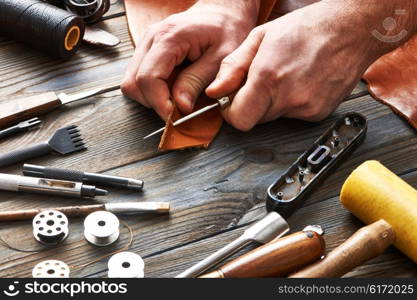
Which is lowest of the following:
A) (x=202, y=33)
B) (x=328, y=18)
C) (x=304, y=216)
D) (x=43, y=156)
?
(x=43, y=156)

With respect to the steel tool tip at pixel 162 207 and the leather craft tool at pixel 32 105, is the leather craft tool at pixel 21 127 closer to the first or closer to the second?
the leather craft tool at pixel 32 105

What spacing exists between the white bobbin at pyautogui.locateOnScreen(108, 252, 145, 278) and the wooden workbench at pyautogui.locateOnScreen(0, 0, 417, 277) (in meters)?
0.02

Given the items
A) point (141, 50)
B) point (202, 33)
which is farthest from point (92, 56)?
point (202, 33)

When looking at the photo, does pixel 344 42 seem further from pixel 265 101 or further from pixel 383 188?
pixel 383 188

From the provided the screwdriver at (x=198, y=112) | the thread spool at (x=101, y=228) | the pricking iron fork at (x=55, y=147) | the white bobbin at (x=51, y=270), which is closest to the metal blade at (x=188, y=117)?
the screwdriver at (x=198, y=112)

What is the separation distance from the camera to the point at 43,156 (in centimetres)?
142

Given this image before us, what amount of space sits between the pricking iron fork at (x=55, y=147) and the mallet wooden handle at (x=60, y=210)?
5.3 inches

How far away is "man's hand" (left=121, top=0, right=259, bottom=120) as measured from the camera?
147 centimetres

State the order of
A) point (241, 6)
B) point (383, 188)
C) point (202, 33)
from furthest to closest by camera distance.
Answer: point (241, 6), point (202, 33), point (383, 188)

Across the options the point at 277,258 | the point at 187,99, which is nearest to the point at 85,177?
the point at 187,99

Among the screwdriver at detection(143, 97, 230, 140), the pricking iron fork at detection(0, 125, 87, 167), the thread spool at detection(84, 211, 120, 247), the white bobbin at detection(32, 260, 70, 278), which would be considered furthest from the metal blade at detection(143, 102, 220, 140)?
Result: the white bobbin at detection(32, 260, 70, 278)

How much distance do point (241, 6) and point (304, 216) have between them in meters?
0.55

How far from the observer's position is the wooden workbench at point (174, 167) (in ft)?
4.13

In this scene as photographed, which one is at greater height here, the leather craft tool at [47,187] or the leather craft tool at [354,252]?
the leather craft tool at [354,252]
